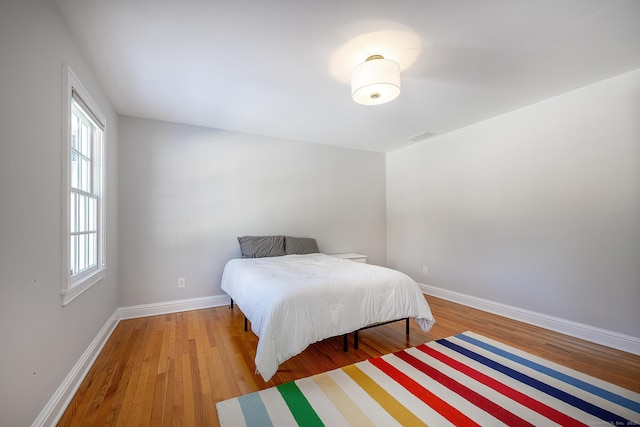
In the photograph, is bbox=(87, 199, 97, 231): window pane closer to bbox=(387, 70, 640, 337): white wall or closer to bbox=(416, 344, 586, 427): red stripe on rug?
bbox=(416, 344, 586, 427): red stripe on rug

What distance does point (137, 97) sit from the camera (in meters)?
2.67

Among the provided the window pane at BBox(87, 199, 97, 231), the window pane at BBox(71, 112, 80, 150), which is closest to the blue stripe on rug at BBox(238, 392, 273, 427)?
the window pane at BBox(87, 199, 97, 231)

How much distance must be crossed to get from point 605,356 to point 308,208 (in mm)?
3490

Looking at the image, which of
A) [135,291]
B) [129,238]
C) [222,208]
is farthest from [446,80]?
[135,291]

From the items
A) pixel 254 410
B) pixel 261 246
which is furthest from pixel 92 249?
pixel 254 410

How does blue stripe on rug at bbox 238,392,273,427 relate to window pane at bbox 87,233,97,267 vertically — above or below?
below

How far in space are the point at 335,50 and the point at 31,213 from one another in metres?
2.07

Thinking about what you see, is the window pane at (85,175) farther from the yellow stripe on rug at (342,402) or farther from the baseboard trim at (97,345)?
the yellow stripe on rug at (342,402)

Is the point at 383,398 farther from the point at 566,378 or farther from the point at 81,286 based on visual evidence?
the point at 81,286

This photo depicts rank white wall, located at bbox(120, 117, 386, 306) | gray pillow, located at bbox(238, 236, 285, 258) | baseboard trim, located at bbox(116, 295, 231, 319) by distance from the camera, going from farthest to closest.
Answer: gray pillow, located at bbox(238, 236, 285, 258) < white wall, located at bbox(120, 117, 386, 306) < baseboard trim, located at bbox(116, 295, 231, 319)

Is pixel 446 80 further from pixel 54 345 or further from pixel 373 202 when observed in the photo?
pixel 54 345

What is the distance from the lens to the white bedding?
175cm

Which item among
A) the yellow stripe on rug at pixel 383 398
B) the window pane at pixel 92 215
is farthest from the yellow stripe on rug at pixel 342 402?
the window pane at pixel 92 215

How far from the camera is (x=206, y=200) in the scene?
3.46m
